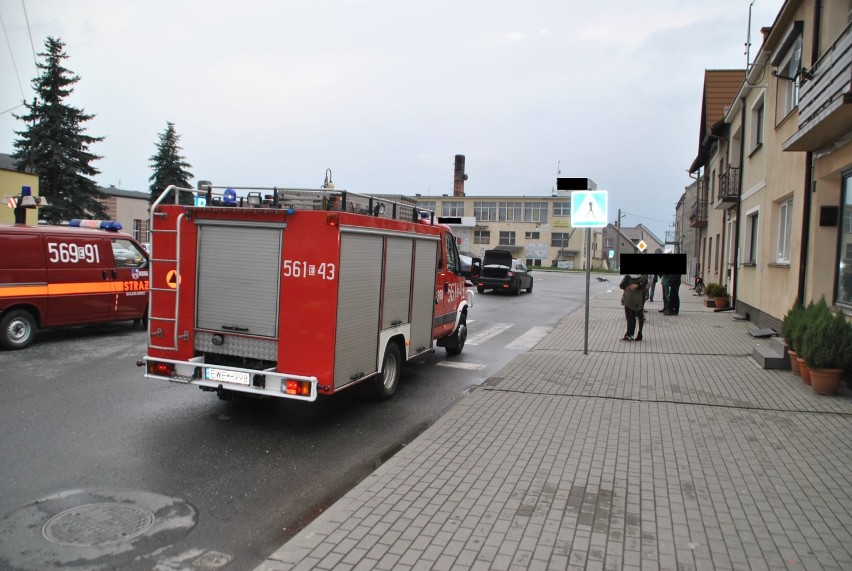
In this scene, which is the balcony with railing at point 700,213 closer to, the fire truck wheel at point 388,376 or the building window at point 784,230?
the building window at point 784,230

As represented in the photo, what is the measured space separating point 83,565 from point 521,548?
8.53 feet

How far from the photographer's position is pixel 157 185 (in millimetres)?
41375

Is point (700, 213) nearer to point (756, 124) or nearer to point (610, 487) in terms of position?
point (756, 124)

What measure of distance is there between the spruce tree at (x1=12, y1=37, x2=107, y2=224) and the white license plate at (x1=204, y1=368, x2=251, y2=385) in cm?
2957

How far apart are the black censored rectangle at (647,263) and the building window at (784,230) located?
7.79 feet

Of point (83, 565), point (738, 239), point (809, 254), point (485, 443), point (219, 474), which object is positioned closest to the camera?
point (83, 565)

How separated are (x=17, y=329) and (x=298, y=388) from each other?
7.07 meters

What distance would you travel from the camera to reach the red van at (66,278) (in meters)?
9.80

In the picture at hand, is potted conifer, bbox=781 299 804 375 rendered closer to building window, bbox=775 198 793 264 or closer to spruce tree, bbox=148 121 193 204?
building window, bbox=775 198 793 264

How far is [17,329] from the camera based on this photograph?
998 centimetres

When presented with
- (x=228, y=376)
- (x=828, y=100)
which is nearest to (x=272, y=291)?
(x=228, y=376)

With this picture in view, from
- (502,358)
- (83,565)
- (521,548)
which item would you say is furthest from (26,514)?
(502,358)

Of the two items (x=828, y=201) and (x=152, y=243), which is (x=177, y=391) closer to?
(x=152, y=243)

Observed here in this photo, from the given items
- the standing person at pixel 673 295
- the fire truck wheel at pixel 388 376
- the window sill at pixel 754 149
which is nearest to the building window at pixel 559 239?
the standing person at pixel 673 295
